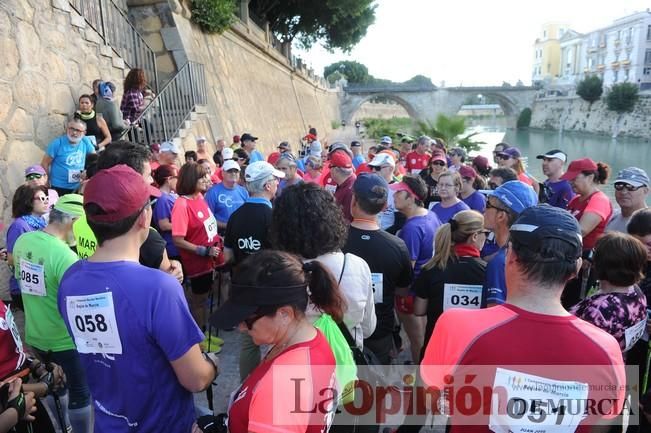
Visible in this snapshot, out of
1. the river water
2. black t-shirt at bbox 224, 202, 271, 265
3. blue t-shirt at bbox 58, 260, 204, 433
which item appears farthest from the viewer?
the river water

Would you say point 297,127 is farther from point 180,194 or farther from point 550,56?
point 550,56

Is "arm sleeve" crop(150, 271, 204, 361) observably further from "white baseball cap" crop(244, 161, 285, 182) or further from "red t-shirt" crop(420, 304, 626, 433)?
"white baseball cap" crop(244, 161, 285, 182)

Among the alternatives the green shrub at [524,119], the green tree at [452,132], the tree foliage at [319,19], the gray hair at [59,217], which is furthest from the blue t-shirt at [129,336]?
the green shrub at [524,119]

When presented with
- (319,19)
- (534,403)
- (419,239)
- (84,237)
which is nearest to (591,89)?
(319,19)

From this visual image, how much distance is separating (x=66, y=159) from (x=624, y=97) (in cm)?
5383

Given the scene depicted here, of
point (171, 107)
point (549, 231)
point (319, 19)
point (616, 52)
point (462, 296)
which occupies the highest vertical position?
point (616, 52)

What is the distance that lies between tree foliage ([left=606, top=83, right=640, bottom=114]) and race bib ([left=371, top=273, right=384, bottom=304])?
53769 mm

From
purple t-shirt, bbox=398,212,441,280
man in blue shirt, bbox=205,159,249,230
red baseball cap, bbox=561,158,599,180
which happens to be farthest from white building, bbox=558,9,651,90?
man in blue shirt, bbox=205,159,249,230

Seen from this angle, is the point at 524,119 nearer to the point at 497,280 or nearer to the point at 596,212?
the point at 596,212

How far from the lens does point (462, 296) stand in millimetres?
2875

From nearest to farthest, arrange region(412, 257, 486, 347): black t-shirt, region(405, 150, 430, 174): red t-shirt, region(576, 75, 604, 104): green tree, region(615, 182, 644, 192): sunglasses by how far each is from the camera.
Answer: region(412, 257, 486, 347): black t-shirt → region(615, 182, 644, 192): sunglasses → region(405, 150, 430, 174): red t-shirt → region(576, 75, 604, 104): green tree

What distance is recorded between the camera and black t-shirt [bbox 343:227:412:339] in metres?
2.77

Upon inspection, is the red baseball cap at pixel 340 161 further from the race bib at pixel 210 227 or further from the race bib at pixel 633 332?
the race bib at pixel 633 332

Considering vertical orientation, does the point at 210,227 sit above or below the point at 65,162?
below
